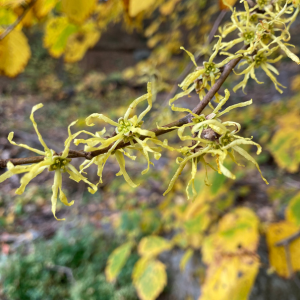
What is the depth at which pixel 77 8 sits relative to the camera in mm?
987

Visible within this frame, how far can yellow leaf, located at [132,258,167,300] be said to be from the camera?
77.9 inches

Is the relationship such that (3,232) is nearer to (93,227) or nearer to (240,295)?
(93,227)

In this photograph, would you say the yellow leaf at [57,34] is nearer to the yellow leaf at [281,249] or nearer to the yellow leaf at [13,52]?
the yellow leaf at [13,52]

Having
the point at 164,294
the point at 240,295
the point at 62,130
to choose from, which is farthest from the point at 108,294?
the point at 62,130

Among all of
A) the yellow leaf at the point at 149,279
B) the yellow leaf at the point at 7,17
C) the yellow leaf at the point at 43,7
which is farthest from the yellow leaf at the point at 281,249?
the yellow leaf at the point at 7,17

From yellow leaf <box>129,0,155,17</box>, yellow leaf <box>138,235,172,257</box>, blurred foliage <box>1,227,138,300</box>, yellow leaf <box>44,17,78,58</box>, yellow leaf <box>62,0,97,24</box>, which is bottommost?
blurred foliage <box>1,227,138,300</box>

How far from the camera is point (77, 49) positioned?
6.17 feet

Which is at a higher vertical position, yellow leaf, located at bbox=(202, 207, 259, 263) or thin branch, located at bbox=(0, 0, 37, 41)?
thin branch, located at bbox=(0, 0, 37, 41)

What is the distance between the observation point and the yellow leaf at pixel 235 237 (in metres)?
1.62

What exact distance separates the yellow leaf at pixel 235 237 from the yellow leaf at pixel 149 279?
0.51 m

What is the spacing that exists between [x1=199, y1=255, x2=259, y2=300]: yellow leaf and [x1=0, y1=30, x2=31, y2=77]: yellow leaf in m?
1.74

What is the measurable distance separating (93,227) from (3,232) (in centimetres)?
136

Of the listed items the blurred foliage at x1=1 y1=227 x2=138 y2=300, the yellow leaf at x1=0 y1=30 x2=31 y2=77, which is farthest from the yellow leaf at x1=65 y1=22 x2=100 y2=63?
the blurred foliage at x1=1 y1=227 x2=138 y2=300

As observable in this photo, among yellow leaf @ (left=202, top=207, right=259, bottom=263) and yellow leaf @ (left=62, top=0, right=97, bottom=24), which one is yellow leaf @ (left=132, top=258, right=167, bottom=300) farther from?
yellow leaf @ (left=62, top=0, right=97, bottom=24)
